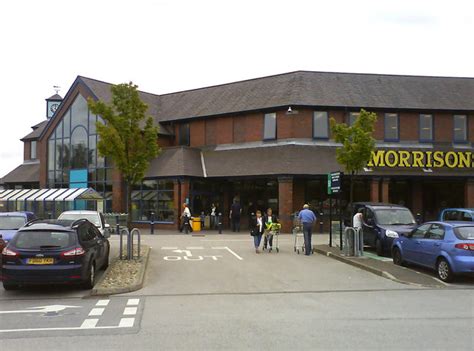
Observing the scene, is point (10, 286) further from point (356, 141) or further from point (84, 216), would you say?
point (356, 141)

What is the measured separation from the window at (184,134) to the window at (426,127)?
14705 millimetres

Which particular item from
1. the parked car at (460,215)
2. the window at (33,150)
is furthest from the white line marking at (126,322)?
the window at (33,150)

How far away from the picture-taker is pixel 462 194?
A: 1231 inches

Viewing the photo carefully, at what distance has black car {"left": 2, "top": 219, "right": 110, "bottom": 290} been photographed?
10453 mm

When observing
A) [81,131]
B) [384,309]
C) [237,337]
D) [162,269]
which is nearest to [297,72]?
[81,131]

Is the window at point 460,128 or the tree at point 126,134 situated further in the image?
the window at point 460,128

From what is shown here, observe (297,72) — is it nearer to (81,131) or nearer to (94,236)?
(81,131)

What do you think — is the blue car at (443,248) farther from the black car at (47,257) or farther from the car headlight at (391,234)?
the black car at (47,257)

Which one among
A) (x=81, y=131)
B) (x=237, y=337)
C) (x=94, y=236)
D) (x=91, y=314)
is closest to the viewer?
(x=237, y=337)

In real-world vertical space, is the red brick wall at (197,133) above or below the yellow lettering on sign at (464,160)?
above

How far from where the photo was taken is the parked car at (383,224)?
17.1m

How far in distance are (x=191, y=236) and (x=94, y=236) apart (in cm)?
1300

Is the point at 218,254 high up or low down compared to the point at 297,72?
down

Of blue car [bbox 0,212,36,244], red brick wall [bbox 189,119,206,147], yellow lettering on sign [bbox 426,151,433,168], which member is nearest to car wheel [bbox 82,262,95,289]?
blue car [bbox 0,212,36,244]
